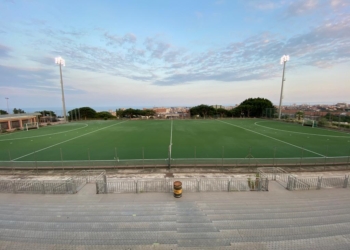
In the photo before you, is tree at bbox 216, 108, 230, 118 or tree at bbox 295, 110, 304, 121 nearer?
tree at bbox 295, 110, 304, 121

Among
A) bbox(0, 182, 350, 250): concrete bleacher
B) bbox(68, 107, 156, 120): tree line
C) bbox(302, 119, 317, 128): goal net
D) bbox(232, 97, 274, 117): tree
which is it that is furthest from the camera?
bbox(232, 97, 274, 117): tree

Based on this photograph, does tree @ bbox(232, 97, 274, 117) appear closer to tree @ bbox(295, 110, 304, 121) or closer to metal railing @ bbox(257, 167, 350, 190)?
tree @ bbox(295, 110, 304, 121)

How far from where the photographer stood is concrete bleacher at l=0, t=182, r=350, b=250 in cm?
477

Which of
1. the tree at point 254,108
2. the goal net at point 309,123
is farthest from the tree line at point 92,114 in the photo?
the goal net at point 309,123

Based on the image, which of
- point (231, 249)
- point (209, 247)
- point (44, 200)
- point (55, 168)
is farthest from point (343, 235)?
point (55, 168)

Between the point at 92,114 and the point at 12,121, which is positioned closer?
the point at 12,121

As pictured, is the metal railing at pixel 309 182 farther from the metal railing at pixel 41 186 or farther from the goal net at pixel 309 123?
the goal net at pixel 309 123

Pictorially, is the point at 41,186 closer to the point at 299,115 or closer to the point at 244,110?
the point at 299,115

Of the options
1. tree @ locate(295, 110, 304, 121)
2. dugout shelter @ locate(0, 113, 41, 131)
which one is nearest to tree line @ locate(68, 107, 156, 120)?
dugout shelter @ locate(0, 113, 41, 131)

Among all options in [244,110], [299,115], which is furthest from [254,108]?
[299,115]

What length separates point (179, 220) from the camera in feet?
20.8

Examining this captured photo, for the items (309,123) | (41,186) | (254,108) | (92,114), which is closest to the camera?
(41,186)

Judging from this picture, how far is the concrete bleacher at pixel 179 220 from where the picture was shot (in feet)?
15.6

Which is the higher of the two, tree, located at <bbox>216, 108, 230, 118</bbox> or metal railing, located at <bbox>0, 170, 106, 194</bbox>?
tree, located at <bbox>216, 108, 230, 118</bbox>
